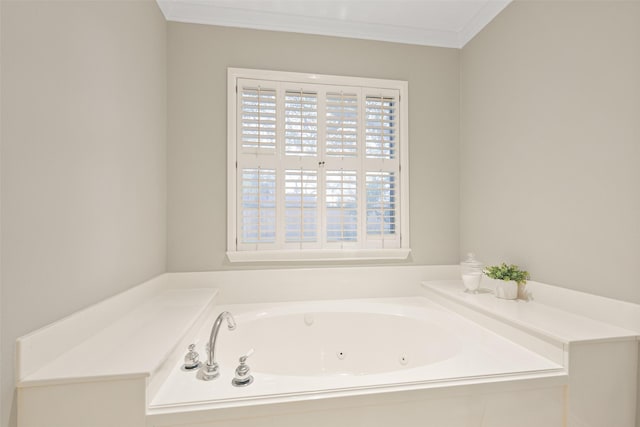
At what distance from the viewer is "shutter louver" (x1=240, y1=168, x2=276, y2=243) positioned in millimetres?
2166

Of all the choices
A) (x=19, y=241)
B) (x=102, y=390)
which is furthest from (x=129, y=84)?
(x=102, y=390)

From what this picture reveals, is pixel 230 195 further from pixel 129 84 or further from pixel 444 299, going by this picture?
pixel 444 299

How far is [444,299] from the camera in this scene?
2.01 m

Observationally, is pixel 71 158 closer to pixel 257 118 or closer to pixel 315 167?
pixel 257 118

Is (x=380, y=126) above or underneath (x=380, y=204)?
above

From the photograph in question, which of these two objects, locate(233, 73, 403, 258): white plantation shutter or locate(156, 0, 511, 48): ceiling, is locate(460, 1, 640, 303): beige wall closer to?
locate(156, 0, 511, 48): ceiling

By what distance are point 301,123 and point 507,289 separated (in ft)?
5.42

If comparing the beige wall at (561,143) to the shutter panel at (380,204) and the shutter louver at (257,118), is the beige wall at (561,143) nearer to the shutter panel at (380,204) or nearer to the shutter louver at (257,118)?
the shutter panel at (380,204)

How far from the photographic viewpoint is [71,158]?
3.76 feet

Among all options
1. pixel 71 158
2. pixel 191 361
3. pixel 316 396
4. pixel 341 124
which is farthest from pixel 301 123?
pixel 316 396

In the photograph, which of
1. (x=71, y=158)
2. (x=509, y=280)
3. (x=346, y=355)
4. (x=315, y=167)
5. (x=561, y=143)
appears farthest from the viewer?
(x=315, y=167)

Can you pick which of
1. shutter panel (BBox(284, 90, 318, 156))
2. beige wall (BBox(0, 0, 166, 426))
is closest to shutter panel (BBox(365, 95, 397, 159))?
shutter panel (BBox(284, 90, 318, 156))

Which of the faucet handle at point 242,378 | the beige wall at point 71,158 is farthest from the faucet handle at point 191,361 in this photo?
the beige wall at point 71,158

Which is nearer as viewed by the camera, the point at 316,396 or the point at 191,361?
the point at 316,396
